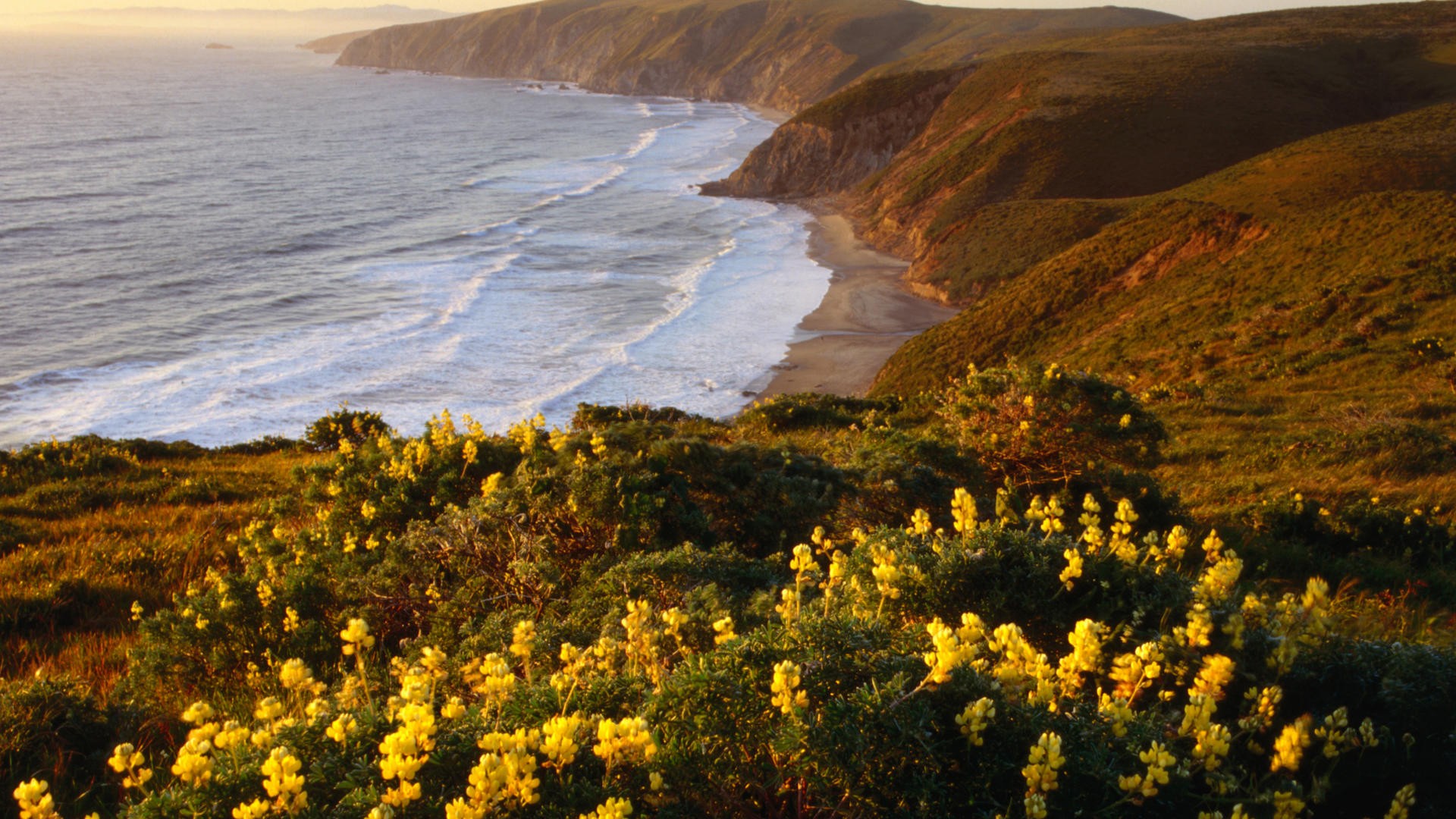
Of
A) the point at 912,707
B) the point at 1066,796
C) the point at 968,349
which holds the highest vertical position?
the point at 912,707

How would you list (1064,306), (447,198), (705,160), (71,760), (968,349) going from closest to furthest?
(71,760) < (968,349) < (1064,306) < (447,198) < (705,160)

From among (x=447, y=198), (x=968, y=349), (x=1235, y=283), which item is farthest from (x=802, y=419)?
(x=447, y=198)

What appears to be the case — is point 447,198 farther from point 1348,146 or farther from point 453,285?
point 1348,146

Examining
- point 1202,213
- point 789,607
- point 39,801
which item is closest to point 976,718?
point 789,607

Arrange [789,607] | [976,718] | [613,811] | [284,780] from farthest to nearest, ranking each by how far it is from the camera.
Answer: [789,607]
[976,718]
[284,780]
[613,811]

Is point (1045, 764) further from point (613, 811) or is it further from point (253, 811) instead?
point (253, 811)

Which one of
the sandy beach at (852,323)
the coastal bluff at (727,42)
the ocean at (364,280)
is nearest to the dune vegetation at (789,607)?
the ocean at (364,280)

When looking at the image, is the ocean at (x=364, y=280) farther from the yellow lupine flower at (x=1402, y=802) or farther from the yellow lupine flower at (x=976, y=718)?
the yellow lupine flower at (x=1402, y=802)

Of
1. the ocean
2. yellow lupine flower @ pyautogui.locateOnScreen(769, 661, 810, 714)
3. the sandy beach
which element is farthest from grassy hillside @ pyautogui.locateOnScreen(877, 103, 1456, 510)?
A: the ocean
